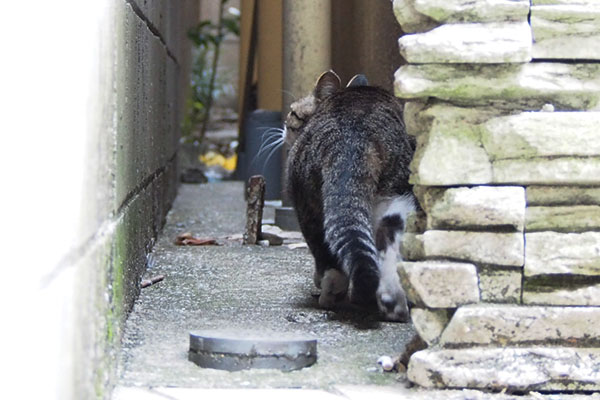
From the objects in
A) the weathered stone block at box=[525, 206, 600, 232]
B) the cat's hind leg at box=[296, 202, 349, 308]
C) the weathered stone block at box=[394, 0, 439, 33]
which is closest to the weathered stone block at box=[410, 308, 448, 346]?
the weathered stone block at box=[525, 206, 600, 232]

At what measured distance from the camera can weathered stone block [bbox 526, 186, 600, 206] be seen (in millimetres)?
2611

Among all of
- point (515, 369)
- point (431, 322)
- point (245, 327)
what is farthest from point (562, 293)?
point (245, 327)

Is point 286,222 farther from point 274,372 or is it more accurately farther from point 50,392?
point 50,392

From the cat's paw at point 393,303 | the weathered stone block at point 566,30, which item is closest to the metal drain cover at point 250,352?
the cat's paw at point 393,303

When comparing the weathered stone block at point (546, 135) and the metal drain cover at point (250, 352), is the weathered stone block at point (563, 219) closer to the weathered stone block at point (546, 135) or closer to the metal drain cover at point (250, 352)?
the weathered stone block at point (546, 135)

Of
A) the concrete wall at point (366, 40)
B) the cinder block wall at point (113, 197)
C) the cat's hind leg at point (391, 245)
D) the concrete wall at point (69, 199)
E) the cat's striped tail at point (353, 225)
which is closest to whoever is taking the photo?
the concrete wall at point (69, 199)

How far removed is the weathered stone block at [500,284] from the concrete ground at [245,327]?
0.90ft

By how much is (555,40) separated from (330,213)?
1.04 meters

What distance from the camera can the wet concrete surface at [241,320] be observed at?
2666 mm

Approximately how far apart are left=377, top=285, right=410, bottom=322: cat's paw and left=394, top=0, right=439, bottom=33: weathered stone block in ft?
3.75

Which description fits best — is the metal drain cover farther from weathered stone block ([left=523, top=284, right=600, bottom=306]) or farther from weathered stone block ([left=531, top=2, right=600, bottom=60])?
weathered stone block ([left=531, top=2, right=600, bottom=60])

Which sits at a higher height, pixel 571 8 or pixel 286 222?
pixel 571 8

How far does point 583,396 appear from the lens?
255 centimetres

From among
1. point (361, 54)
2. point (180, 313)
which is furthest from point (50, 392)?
point (361, 54)
